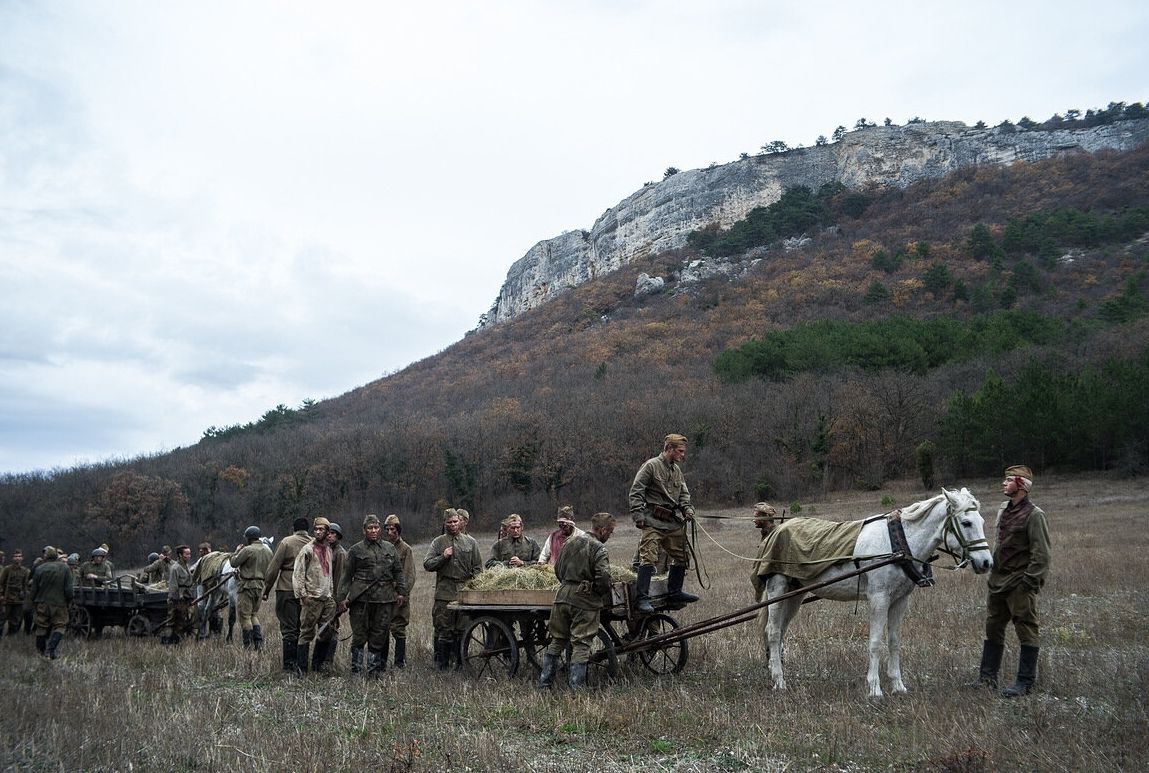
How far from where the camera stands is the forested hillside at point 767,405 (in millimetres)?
41812

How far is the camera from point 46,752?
5984 millimetres

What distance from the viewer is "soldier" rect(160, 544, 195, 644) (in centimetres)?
1360

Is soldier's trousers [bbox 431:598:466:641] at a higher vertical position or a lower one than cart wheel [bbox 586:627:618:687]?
higher

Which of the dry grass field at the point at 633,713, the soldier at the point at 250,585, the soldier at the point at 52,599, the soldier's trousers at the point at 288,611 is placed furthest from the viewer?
the soldier at the point at 250,585

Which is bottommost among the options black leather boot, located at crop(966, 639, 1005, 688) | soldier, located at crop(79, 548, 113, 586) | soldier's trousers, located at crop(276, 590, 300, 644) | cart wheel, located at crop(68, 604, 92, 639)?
black leather boot, located at crop(966, 639, 1005, 688)

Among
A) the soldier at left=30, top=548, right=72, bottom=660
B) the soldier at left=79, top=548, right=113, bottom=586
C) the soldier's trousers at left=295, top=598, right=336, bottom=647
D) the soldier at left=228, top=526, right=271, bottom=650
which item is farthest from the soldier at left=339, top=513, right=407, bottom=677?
the soldier at left=79, top=548, right=113, bottom=586

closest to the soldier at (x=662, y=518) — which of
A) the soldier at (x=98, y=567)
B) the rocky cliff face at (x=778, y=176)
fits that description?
the soldier at (x=98, y=567)

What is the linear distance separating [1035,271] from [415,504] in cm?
5188

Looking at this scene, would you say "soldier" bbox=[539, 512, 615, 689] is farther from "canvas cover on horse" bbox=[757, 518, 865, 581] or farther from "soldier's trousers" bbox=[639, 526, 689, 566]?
"canvas cover on horse" bbox=[757, 518, 865, 581]

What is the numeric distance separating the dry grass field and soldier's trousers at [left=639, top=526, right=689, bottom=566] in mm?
1329

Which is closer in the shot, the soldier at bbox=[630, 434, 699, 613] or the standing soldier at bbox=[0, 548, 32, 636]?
the soldier at bbox=[630, 434, 699, 613]

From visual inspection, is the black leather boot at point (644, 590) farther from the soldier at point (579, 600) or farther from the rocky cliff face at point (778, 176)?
the rocky cliff face at point (778, 176)

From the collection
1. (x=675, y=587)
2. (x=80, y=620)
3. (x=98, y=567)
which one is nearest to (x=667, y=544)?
(x=675, y=587)

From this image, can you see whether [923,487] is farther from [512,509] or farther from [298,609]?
[298,609]
